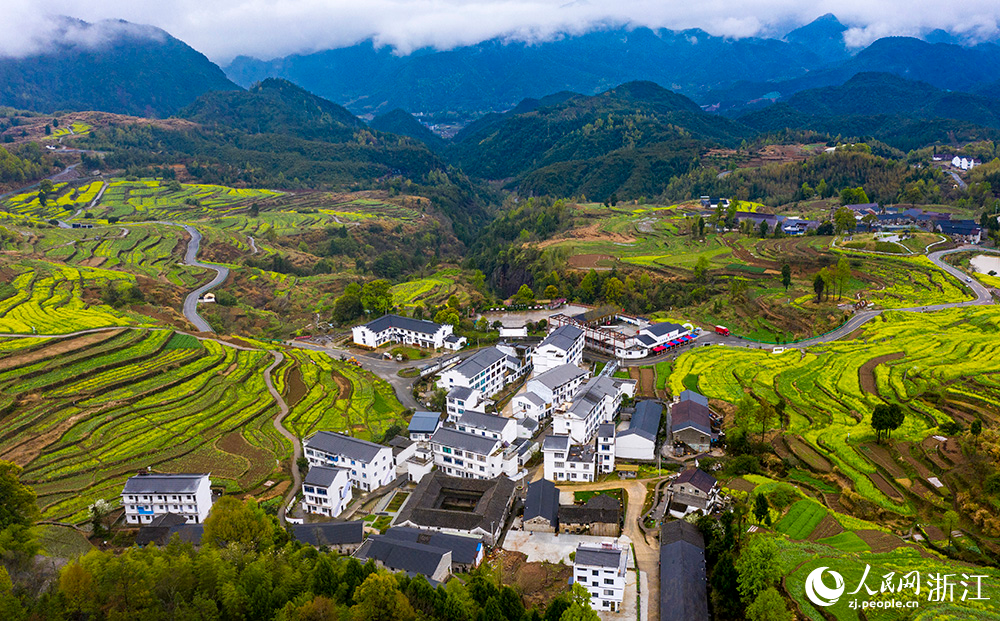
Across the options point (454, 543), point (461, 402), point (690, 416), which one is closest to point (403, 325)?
point (461, 402)

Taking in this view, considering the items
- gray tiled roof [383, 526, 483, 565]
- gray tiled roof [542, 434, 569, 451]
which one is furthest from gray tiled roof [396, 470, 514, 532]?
gray tiled roof [542, 434, 569, 451]

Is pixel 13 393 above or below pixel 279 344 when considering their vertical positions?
above

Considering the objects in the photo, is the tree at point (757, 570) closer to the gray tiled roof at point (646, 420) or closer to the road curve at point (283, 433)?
the gray tiled roof at point (646, 420)

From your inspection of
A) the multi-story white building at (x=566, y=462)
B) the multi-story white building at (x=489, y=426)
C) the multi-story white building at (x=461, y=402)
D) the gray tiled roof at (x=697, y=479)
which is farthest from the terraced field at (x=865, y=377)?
the multi-story white building at (x=461, y=402)

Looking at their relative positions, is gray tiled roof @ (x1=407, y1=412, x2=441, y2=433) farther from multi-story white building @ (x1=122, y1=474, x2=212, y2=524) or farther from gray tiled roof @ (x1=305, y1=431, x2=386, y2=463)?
multi-story white building @ (x1=122, y1=474, x2=212, y2=524)

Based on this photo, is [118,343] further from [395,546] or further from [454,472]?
[395,546]

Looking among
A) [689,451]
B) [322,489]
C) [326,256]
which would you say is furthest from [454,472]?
[326,256]

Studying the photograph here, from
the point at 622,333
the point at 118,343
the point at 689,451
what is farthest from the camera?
the point at 622,333
